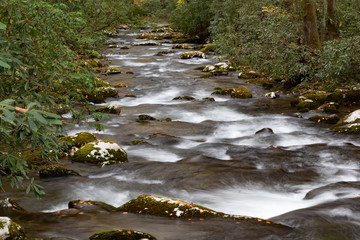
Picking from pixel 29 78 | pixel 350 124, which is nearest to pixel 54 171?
pixel 29 78

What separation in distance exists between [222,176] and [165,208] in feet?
7.57

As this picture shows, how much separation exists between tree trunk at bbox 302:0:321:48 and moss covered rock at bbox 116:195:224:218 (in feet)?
39.7

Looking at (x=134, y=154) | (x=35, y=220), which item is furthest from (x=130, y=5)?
(x=35, y=220)

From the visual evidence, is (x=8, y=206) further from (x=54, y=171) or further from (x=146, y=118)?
(x=146, y=118)

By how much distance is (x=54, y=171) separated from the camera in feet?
23.5

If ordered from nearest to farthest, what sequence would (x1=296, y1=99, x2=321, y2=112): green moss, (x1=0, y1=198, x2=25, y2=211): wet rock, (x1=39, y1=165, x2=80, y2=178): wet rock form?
1. (x1=0, y1=198, x2=25, y2=211): wet rock
2. (x1=39, y1=165, x2=80, y2=178): wet rock
3. (x1=296, y1=99, x2=321, y2=112): green moss

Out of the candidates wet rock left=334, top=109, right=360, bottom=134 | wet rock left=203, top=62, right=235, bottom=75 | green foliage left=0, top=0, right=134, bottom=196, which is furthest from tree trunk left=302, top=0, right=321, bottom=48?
green foliage left=0, top=0, right=134, bottom=196

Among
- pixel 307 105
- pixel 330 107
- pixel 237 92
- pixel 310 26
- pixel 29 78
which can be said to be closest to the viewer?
pixel 29 78

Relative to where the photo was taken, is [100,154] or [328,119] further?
[328,119]

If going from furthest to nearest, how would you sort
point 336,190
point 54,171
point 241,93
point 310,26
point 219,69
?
point 219,69, point 241,93, point 310,26, point 54,171, point 336,190

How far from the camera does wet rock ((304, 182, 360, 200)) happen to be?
6.19 meters

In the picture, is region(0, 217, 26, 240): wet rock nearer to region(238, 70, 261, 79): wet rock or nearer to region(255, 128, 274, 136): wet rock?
region(255, 128, 274, 136): wet rock

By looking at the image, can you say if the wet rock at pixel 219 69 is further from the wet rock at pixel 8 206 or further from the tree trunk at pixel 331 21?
the wet rock at pixel 8 206

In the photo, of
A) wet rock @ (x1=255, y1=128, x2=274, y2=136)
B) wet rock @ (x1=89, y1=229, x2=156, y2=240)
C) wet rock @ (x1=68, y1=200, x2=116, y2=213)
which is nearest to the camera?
wet rock @ (x1=89, y1=229, x2=156, y2=240)
